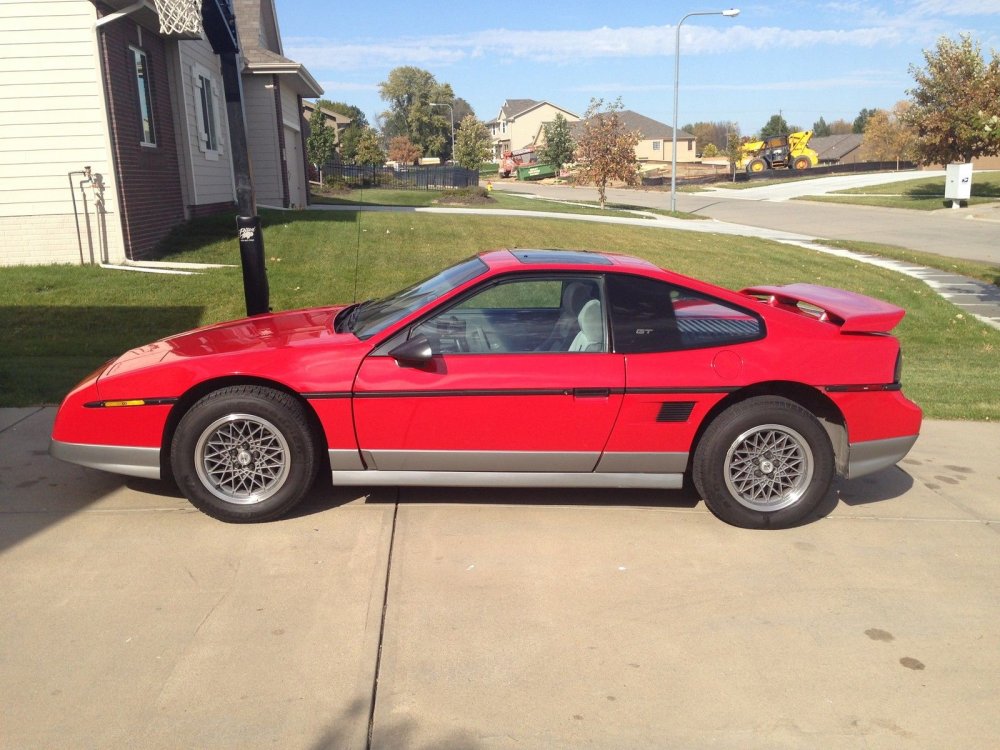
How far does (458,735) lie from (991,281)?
53.3 feet

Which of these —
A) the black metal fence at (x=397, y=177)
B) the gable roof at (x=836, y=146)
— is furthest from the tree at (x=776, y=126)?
the black metal fence at (x=397, y=177)

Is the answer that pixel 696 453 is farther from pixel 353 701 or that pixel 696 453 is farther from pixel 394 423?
pixel 353 701

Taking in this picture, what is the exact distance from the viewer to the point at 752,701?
3.23 meters

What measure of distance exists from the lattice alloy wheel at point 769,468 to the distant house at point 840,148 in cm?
8350

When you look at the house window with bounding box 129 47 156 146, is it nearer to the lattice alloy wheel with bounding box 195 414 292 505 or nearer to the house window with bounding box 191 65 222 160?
the house window with bounding box 191 65 222 160

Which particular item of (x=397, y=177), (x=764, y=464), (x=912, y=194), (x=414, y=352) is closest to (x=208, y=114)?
(x=414, y=352)

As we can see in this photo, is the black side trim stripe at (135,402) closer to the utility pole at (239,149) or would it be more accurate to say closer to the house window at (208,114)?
the utility pole at (239,149)

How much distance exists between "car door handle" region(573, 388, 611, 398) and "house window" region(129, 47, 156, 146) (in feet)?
37.2

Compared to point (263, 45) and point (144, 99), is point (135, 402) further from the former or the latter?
point (263, 45)

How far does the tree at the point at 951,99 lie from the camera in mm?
36188

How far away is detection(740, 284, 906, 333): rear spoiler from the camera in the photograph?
→ 480 centimetres

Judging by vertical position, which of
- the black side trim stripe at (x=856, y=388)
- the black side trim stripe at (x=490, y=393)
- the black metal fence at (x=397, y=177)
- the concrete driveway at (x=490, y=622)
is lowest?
the concrete driveway at (x=490, y=622)

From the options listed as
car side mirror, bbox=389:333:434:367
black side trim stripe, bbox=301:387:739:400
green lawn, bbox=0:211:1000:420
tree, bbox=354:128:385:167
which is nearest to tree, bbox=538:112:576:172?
tree, bbox=354:128:385:167

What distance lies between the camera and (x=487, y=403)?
4559mm
